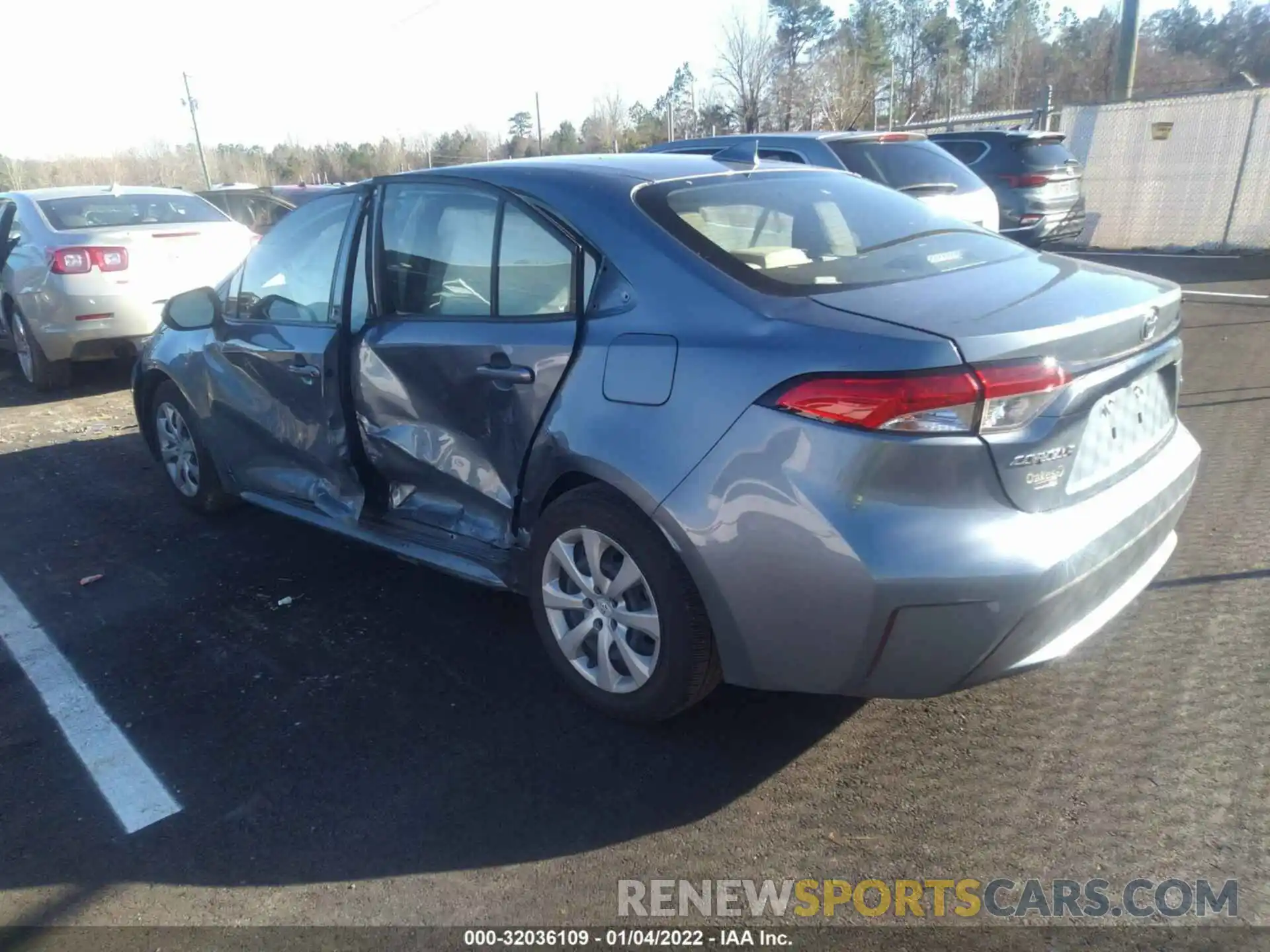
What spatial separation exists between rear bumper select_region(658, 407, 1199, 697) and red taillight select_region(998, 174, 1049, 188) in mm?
10008

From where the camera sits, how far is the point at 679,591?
108 inches

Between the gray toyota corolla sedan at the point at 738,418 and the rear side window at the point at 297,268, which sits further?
the rear side window at the point at 297,268

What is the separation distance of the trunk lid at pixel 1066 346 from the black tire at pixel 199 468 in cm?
340

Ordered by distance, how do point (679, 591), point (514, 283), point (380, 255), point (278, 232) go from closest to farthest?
point (679, 591)
point (514, 283)
point (380, 255)
point (278, 232)

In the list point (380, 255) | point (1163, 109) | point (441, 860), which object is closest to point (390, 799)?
point (441, 860)

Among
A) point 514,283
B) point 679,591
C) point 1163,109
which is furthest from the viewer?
point 1163,109

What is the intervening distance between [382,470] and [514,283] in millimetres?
999

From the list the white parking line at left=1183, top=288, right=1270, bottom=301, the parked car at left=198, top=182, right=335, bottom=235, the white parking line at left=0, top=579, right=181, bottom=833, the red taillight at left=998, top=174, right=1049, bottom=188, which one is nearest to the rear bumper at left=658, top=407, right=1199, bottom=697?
the white parking line at left=0, top=579, right=181, bottom=833

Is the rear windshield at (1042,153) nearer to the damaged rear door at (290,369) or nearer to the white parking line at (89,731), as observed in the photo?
the damaged rear door at (290,369)

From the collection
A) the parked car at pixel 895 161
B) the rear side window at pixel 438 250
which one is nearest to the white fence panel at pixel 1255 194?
the parked car at pixel 895 161

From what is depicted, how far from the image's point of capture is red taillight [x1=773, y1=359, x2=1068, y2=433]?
2.36 m

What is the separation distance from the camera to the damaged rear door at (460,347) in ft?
10.3

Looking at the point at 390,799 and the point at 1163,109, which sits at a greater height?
the point at 1163,109

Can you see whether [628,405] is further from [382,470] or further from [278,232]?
[278,232]
